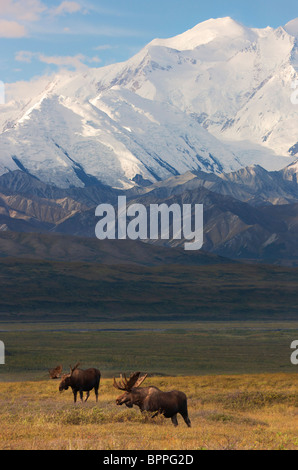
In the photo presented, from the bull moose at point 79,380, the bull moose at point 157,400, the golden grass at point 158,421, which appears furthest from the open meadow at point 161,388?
→ the bull moose at point 79,380

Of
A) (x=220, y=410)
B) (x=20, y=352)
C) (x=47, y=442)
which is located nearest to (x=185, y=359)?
(x=20, y=352)

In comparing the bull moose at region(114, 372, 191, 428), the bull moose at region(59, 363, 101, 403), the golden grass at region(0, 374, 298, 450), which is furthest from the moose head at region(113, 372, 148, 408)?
the bull moose at region(59, 363, 101, 403)

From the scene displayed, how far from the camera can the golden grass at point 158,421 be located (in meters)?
25.5

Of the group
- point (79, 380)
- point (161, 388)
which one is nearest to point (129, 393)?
point (79, 380)

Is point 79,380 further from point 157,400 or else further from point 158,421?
point 157,400

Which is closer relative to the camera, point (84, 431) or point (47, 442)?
point (47, 442)

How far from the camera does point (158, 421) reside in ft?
105

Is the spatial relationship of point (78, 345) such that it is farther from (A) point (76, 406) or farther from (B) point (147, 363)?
(A) point (76, 406)

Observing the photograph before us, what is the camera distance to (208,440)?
26.5m

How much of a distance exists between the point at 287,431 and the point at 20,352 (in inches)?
3213

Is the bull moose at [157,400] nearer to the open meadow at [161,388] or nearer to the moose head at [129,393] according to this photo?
the moose head at [129,393]
